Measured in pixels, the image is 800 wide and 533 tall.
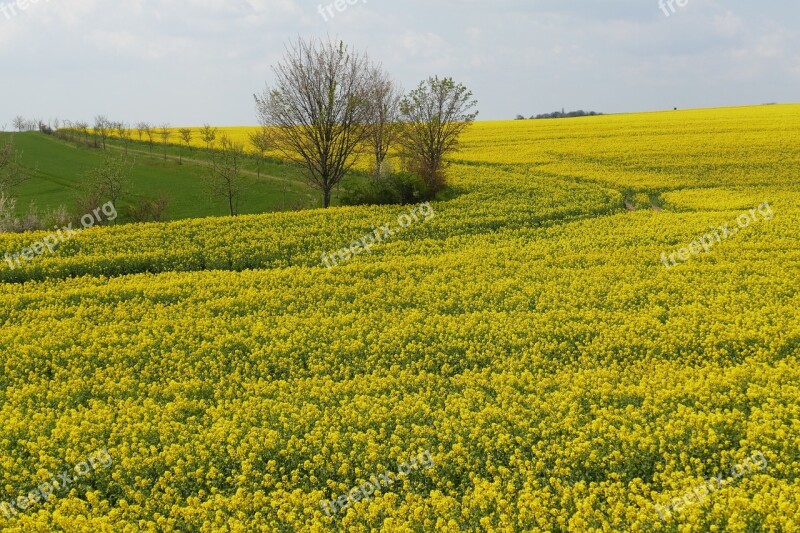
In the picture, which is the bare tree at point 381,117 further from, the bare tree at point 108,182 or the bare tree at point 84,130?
the bare tree at point 84,130

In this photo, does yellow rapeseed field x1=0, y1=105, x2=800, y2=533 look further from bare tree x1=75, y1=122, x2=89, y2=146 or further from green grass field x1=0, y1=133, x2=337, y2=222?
bare tree x1=75, y1=122, x2=89, y2=146

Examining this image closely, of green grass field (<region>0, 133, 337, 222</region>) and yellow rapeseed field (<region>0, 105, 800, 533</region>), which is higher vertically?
green grass field (<region>0, 133, 337, 222</region>)

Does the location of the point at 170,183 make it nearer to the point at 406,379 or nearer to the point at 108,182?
the point at 108,182

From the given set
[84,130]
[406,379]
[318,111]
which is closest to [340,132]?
[318,111]

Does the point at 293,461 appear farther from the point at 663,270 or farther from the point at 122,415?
the point at 663,270


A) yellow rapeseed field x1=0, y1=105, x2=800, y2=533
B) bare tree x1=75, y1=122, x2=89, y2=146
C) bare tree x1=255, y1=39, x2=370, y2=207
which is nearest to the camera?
yellow rapeseed field x1=0, y1=105, x2=800, y2=533

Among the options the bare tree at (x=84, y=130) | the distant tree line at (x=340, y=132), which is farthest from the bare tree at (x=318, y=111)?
the bare tree at (x=84, y=130)

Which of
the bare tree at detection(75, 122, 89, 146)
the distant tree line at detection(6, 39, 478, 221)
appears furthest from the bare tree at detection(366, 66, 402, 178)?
the bare tree at detection(75, 122, 89, 146)

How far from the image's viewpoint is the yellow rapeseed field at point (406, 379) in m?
8.27

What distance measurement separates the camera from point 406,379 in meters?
12.2

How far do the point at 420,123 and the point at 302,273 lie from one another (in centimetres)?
2427

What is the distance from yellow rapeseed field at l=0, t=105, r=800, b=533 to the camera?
8273 mm

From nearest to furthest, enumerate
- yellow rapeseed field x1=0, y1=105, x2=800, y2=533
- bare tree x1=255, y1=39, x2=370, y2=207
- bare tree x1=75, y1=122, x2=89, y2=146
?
yellow rapeseed field x1=0, y1=105, x2=800, y2=533, bare tree x1=255, y1=39, x2=370, y2=207, bare tree x1=75, y1=122, x2=89, y2=146

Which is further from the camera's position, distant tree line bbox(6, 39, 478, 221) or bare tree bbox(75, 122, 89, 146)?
bare tree bbox(75, 122, 89, 146)
